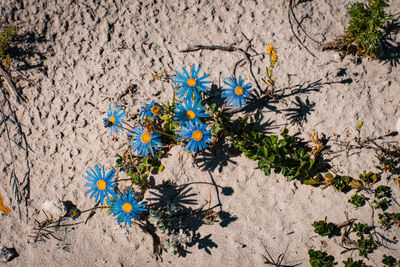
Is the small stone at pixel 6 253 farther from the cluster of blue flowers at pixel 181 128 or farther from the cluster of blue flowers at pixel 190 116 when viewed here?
the cluster of blue flowers at pixel 190 116

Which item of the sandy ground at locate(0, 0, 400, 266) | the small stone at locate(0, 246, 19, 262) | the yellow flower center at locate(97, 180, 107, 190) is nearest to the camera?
the yellow flower center at locate(97, 180, 107, 190)

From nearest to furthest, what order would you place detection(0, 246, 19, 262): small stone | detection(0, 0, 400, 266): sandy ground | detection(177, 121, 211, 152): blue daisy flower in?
1. detection(177, 121, 211, 152): blue daisy flower
2. detection(0, 0, 400, 266): sandy ground
3. detection(0, 246, 19, 262): small stone

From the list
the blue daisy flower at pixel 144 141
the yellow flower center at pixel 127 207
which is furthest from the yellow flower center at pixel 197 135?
the yellow flower center at pixel 127 207

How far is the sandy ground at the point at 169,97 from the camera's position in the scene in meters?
3.53

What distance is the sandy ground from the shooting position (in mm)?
3533

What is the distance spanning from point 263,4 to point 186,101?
1673 millimetres

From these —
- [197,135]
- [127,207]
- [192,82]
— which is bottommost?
[127,207]

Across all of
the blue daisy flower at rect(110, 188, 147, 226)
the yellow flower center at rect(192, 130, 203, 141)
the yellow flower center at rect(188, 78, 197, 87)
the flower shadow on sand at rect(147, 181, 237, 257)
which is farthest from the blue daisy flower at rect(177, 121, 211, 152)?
the blue daisy flower at rect(110, 188, 147, 226)

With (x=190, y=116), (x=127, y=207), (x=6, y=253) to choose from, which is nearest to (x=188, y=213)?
(x=127, y=207)

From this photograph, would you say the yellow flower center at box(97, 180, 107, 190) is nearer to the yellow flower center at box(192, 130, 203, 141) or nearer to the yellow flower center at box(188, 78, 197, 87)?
the yellow flower center at box(192, 130, 203, 141)

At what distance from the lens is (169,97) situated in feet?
12.1

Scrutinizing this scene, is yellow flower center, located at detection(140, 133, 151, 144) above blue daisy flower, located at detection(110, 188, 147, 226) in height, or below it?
above

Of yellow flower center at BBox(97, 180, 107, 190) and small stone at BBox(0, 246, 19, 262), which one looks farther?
small stone at BBox(0, 246, 19, 262)

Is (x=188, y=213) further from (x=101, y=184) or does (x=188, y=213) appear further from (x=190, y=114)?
(x=190, y=114)
